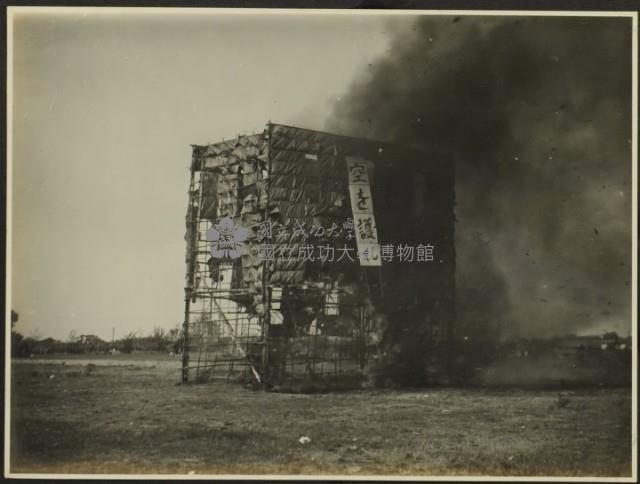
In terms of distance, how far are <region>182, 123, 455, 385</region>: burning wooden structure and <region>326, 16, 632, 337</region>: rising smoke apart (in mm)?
926

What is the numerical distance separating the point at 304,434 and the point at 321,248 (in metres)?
4.10

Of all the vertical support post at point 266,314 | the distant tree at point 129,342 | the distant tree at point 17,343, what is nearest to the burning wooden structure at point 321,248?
the vertical support post at point 266,314

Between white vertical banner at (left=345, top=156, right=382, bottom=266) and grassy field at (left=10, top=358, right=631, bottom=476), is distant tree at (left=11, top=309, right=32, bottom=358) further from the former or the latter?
white vertical banner at (left=345, top=156, right=382, bottom=266)

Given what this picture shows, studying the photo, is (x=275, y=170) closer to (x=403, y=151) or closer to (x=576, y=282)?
(x=403, y=151)

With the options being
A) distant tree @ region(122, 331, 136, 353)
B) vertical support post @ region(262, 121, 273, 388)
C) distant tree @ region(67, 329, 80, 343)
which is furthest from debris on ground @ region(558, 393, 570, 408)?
distant tree @ region(67, 329, 80, 343)

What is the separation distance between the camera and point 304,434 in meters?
12.7

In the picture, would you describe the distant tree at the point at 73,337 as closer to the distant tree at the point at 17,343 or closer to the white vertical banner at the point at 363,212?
the distant tree at the point at 17,343

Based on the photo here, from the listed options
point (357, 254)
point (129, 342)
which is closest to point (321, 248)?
point (357, 254)

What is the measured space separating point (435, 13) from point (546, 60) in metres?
2.78

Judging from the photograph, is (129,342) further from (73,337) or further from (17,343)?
(17,343)

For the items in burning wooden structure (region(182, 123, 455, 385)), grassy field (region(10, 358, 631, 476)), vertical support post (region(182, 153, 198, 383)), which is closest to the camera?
grassy field (region(10, 358, 631, 476))

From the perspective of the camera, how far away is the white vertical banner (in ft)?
48.8

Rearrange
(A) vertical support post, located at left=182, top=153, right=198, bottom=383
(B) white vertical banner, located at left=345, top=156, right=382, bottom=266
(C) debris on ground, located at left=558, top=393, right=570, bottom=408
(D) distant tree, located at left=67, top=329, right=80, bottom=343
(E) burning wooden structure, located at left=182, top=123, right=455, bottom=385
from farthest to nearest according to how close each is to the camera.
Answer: (A) vertical support post, located at left=182, top=153, right=198, bottom=383, (E) burning wooden structure, located at left=182, top=123, right=455, bottom=385, (B) white vertical banner, located at left=345, top=156, right=382, bottom=266, (C) debris on ground, located at left=558, top=393, right=570, bottom=408, (D) distant tree, located at left=67, top=329, right=80, bottom=343

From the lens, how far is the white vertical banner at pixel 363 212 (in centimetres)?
1486
